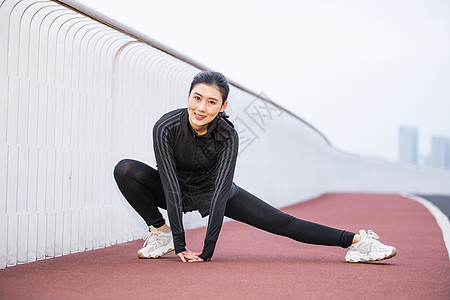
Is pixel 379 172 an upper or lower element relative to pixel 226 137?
lower

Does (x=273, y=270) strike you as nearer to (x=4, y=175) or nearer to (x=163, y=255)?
(x=163, y=255)

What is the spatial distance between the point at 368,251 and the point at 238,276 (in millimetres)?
947

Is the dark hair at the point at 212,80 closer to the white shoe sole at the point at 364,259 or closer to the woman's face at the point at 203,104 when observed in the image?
the woman's face at the point at 203,104

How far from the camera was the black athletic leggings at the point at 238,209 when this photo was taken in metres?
3.46

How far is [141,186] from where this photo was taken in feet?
11.4

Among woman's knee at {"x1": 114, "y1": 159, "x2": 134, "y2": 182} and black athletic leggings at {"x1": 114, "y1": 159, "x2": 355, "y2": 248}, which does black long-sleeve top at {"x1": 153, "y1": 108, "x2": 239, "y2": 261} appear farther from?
woman's knee at {"x1": 114, "y1": 159, "x2": 134, "y2": 182}

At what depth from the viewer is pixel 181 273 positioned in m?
2.91

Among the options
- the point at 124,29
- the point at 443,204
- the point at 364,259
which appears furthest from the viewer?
the point at 443,204

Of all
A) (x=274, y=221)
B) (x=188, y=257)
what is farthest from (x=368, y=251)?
(x=188, y=257)

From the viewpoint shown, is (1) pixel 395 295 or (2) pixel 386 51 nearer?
(1) pixel 395 295

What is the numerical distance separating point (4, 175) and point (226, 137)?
1196mm

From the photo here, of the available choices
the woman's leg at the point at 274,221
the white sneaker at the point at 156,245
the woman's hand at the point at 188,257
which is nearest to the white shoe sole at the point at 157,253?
the white sneaker at the point at 156,245

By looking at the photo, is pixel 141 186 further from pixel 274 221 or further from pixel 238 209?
pixel 274 221

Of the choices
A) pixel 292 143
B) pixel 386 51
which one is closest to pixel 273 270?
pixel 292 143
